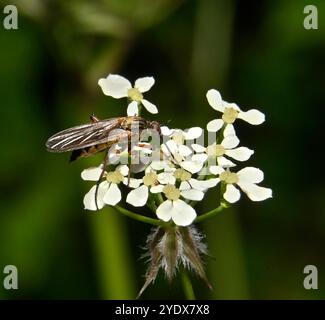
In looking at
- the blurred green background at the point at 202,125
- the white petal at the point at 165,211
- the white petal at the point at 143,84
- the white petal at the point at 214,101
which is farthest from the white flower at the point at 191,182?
the blurred green background at the point at 202,125

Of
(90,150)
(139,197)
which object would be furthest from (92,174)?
(139,197)

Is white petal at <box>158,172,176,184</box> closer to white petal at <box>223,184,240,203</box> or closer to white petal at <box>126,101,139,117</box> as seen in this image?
white petal at <box>223,184,240,203</box>

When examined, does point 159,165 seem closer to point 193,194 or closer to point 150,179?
point 150,179

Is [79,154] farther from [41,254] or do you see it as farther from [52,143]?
[41,254]

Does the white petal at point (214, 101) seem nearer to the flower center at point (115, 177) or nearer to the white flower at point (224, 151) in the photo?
the white flower at point (224, 151)

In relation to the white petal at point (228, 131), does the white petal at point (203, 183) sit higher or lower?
lower

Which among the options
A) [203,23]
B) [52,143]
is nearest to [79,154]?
[52,143]

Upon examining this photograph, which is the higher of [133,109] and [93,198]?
[133,109]
